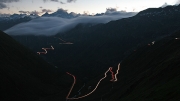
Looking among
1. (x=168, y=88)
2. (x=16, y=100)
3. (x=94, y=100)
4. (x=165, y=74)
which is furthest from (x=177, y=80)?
(x=16, y=100)

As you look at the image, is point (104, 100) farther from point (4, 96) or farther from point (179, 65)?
point (4, 96)

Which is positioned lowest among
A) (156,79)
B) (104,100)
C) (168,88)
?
(104,100)

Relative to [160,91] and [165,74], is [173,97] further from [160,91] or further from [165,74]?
[165,74]

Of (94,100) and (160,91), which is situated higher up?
(160,91)

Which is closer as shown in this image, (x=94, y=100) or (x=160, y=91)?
(x=160, y=91)

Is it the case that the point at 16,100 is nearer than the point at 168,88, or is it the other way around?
the point at 168,88

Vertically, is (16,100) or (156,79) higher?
(156,79)

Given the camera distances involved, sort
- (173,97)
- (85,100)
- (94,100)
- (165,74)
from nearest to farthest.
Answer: (173,97), (165,74), (94,100), (85,100)

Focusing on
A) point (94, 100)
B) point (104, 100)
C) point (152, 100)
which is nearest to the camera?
point (152, 100)

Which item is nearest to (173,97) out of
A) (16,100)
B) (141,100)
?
(141,100)
